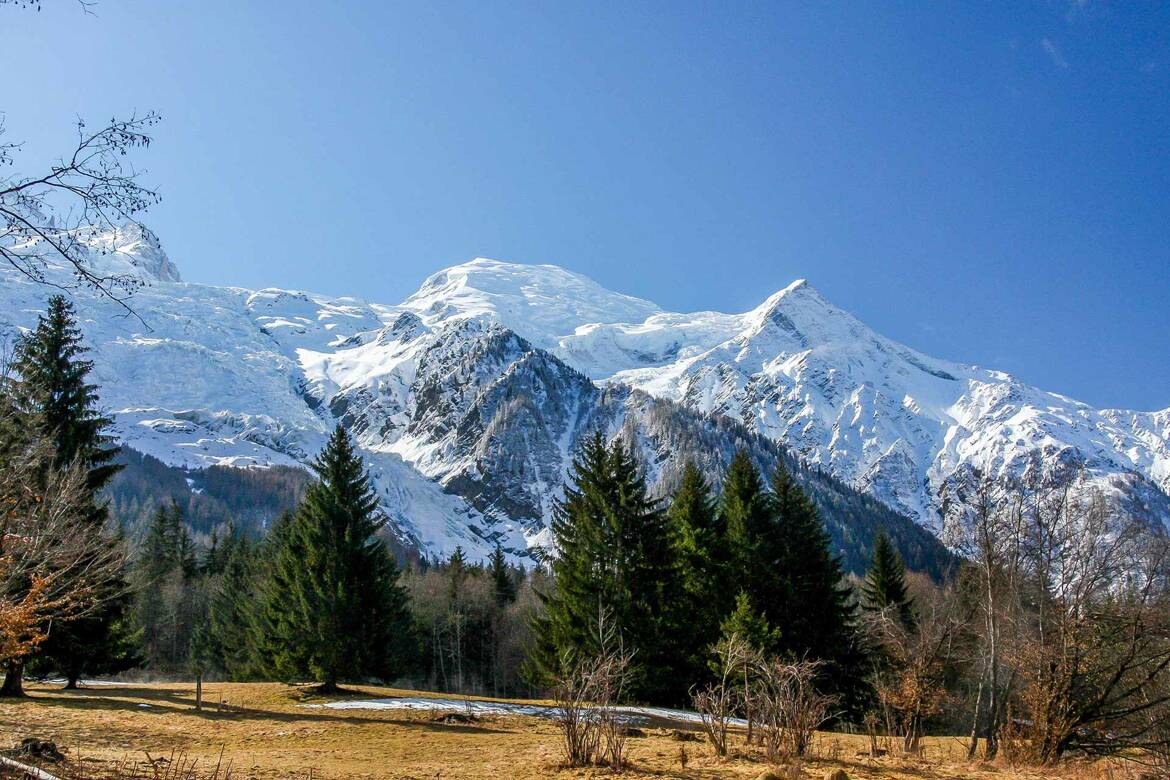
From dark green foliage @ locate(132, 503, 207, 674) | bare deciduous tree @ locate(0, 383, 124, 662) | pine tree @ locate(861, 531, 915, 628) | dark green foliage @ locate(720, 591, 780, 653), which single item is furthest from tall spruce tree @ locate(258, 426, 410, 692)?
dark green foliage @ locate(132, 503, 207, 674)

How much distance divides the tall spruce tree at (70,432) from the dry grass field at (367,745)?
1623mm

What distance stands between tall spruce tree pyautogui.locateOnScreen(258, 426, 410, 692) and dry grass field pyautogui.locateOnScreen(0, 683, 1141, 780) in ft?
9.29

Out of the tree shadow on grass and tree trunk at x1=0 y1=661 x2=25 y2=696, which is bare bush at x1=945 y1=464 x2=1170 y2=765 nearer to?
the tree shadow on grass

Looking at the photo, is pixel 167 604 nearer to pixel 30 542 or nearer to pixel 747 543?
pixel 747 543

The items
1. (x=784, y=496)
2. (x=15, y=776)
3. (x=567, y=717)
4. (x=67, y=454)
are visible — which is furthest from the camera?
(x=784, y=496)

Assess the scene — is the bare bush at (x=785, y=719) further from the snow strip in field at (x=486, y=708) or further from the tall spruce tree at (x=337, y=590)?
the tall spruce tree at (x=337, y=590)

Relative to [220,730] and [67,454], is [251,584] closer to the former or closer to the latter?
[67,454]

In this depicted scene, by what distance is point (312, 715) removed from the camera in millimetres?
21000

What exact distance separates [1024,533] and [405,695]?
823 inches

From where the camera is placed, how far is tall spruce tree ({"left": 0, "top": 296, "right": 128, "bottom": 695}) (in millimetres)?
23359

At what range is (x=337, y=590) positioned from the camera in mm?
26156

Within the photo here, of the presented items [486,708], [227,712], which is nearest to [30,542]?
[227,712]

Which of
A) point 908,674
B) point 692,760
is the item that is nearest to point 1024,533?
point 908,674

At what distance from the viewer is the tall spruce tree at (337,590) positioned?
25906 mm
